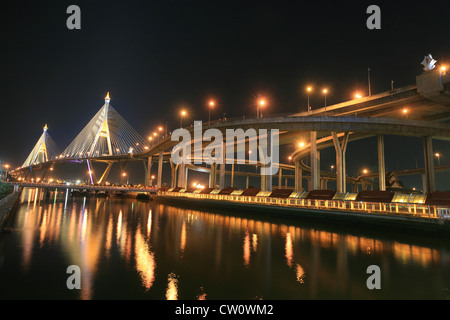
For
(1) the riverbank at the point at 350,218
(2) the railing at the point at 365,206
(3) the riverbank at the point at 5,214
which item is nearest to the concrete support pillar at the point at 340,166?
(2) the railing at the point at 365,206

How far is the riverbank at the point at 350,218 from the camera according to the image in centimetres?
1681

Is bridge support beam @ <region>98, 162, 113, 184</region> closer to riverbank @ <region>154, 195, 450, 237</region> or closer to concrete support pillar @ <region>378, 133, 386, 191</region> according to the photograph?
riverbank @ <region>154, 195, 450, 237</region>

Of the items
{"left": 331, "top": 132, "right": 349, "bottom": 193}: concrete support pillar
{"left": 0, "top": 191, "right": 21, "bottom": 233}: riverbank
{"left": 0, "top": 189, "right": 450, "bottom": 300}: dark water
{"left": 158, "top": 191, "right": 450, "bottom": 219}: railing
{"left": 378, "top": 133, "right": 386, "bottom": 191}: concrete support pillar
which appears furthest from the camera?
{"left": 378, "top": 133, "right": 386, "bottom": 191}: concrete support pillar

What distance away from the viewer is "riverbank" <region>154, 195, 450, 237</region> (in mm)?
16812

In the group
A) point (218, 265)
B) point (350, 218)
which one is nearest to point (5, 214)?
point (218, 265)

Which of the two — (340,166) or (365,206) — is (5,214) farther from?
(340,166)

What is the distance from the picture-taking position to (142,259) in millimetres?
11438

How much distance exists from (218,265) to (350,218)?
49.6 feet

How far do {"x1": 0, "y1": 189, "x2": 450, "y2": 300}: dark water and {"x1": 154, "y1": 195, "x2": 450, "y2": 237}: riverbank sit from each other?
3.82ft

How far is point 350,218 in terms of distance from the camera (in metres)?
21.4

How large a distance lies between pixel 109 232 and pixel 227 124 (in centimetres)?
2616

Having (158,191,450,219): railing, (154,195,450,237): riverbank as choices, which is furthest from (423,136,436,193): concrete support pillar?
(154,195,450,237): riverbank
